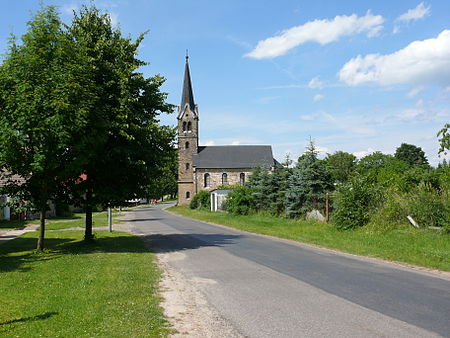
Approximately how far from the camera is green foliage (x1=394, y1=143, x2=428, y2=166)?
10169cm

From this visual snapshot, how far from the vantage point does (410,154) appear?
103 meters

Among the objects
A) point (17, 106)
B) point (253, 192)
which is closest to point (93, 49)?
point (17, 106)

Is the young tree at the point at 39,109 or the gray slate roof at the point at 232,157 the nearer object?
the young tree at the point at 39,109

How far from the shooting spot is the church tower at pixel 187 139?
6969 cm

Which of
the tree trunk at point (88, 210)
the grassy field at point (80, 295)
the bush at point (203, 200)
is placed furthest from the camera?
the bush at point (203, 200)

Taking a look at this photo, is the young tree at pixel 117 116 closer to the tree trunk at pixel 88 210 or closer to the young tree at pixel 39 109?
the tree trunk at pixel 88 210

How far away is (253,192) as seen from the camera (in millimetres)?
34250

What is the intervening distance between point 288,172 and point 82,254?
18664 millimetres

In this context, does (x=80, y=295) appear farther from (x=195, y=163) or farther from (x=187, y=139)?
(x=187, y=139)

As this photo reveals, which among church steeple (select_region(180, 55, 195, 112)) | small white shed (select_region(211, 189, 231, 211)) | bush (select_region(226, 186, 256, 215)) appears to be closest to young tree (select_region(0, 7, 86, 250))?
bush (select_region(226, 186, 256, 215))

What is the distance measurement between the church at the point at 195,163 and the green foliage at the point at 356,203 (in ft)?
163

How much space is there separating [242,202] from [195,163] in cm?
3634

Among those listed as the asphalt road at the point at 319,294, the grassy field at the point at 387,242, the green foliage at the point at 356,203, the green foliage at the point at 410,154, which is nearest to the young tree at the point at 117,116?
the asphalt road at the point at 319,294

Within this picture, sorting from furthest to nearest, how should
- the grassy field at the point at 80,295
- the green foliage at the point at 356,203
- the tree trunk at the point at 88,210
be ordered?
1. the green foliage at the point at 356,203
2. the tree trunk at the point at 88,210
3. the grassy field at the point at 80,295
